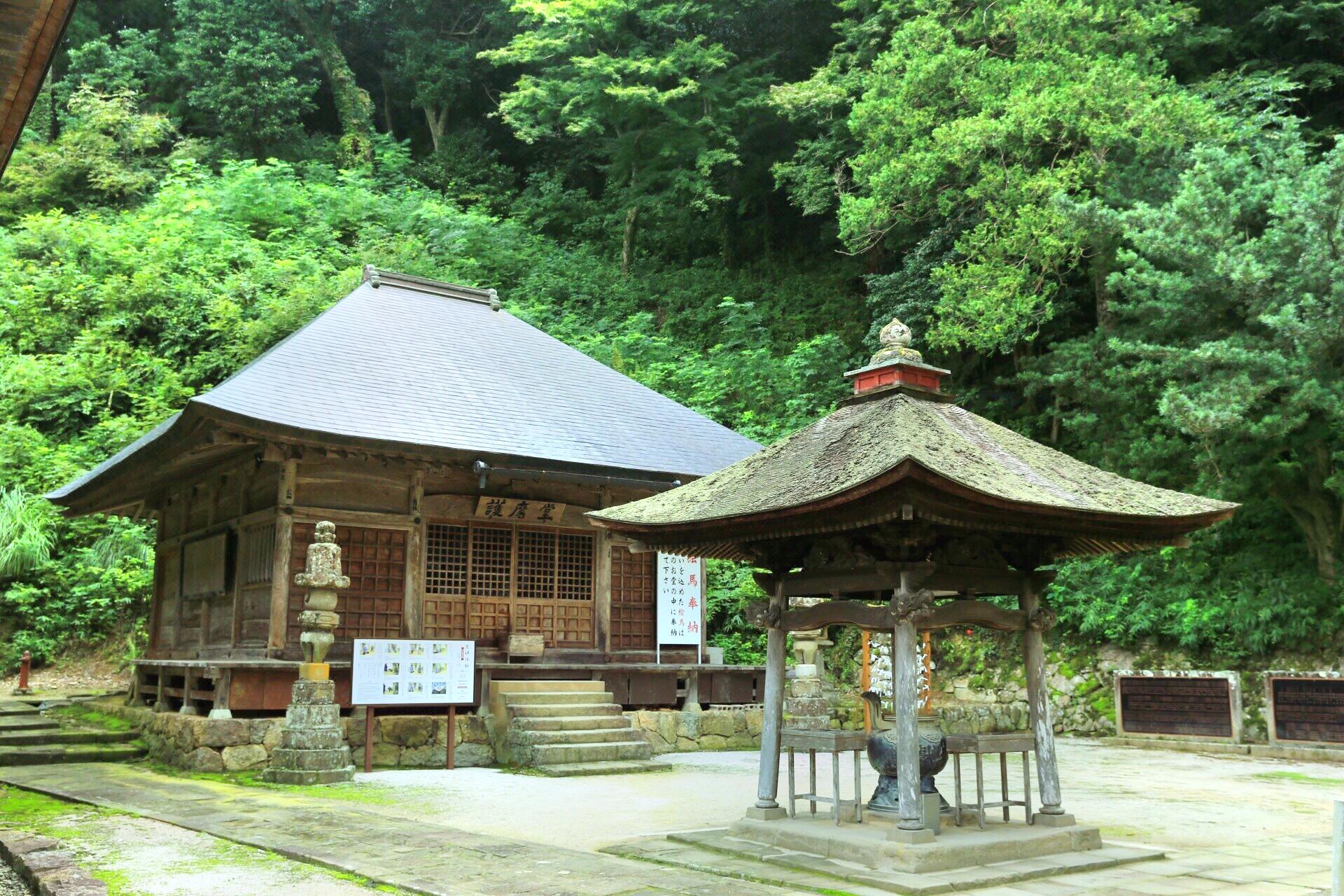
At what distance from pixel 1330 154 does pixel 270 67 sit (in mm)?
28551

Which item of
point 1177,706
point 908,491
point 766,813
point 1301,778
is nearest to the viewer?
point 908,491

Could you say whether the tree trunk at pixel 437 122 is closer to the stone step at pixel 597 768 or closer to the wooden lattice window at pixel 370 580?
the wooden lattice window at pixel 370 580

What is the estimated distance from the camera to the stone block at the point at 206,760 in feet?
35.6

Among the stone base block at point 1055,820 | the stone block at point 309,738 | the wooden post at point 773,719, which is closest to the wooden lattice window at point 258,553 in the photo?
the stone block at point 309,738

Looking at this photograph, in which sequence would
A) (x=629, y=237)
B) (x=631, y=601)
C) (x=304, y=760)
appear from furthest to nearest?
1. (x=629, y=237)
2. (x=631, y=601)
3. (x=304, y=760)

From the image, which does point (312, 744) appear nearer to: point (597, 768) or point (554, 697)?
point (597, 768)

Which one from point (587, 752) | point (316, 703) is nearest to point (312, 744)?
point (316, 703)

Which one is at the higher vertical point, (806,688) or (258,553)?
(258,553)

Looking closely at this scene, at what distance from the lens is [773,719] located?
773 cm

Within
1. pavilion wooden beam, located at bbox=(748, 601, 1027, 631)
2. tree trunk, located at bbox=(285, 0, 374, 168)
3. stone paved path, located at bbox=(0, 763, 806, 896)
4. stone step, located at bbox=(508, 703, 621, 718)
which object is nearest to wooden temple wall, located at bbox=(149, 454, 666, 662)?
stone step, located at bbox=(508, 703, 621, 718)

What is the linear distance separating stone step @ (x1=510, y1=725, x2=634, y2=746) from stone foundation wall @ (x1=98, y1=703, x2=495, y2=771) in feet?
2.11

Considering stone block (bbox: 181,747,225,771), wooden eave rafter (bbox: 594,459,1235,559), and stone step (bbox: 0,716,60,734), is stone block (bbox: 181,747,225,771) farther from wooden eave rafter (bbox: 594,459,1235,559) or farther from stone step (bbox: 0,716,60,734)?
wooden eave rafter (bbox: 594,459,1235,559)

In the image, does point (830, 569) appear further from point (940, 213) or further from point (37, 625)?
point (37, 625)

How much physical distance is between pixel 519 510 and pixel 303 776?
469cm
